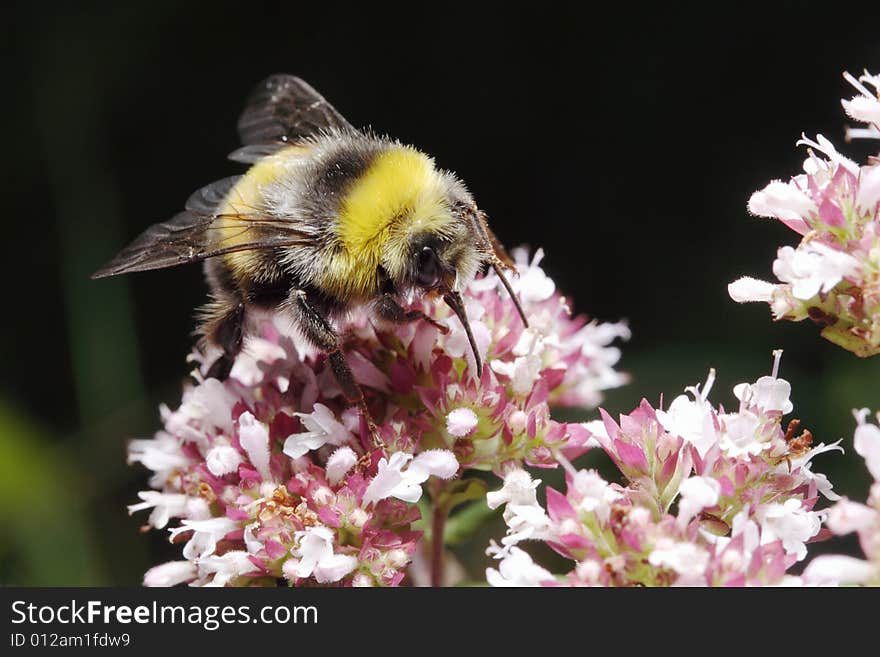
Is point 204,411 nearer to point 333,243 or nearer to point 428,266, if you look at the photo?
point 333,243

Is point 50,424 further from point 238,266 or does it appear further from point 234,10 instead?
point 238,266

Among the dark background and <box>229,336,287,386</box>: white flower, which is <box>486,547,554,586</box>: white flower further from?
A: the dark background

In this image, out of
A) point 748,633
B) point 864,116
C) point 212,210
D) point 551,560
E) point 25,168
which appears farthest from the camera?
point 25,168

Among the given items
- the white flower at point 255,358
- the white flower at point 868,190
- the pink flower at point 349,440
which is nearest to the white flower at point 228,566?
the pink flower at point 349,440

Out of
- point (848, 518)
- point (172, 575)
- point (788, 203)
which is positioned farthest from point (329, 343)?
point (848, 518)

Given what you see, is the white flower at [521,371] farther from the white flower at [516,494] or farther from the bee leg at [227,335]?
the bee leg at [227,335]

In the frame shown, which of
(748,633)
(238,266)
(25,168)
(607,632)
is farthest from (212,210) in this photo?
(25,168)
